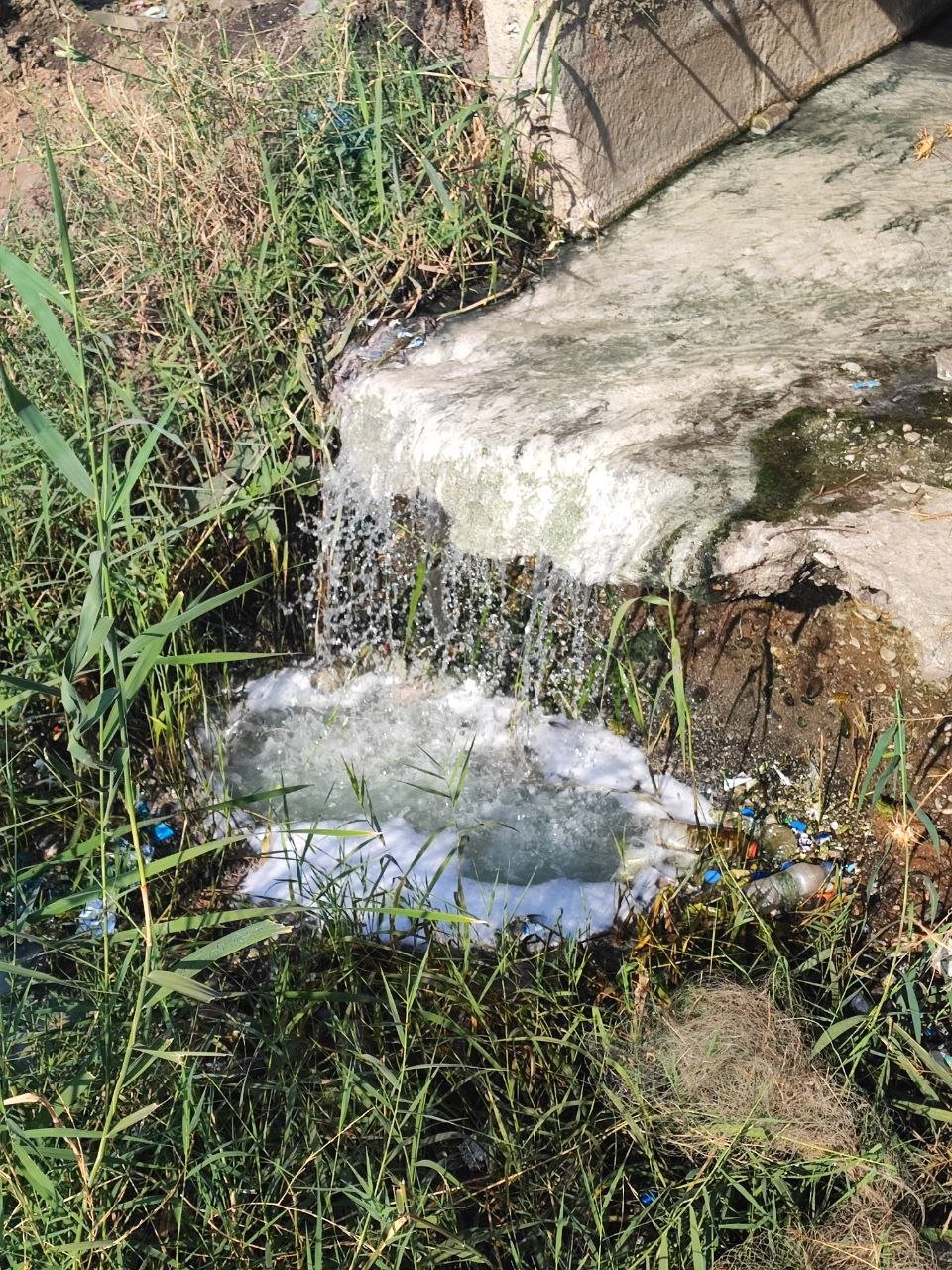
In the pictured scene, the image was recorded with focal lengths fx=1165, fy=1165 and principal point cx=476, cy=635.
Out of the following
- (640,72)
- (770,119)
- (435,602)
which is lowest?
(435,602)

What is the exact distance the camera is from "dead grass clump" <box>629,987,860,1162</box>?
1.93 metres

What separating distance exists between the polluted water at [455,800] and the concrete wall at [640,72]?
188cm

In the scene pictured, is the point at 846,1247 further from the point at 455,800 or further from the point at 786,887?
the point at 455,800

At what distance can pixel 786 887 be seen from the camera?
8.55 ft

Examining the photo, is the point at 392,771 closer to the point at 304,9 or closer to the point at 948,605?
the point at 948,605

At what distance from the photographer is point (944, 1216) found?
1.95 metres

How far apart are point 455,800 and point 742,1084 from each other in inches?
34.3

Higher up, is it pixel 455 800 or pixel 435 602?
pixel 435 602

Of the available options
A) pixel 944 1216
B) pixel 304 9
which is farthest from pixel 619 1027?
pixel 304 9

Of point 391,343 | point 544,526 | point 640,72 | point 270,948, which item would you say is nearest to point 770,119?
point 640,72

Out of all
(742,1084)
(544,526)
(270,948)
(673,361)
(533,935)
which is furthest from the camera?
(673,361)

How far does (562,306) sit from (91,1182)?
2990mm

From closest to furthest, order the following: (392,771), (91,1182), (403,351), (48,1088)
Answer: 1. (91,1182)
2. (48,1088)
3. (392,771)
4. (403,351)

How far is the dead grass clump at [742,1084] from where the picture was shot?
76.0 inches
